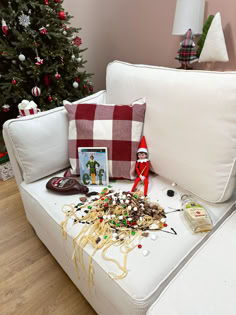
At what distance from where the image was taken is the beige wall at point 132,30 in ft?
4.64

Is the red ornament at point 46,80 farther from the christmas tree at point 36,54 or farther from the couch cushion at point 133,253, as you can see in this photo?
the couch cushion at point 133,253

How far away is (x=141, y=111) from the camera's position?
1.04 metres

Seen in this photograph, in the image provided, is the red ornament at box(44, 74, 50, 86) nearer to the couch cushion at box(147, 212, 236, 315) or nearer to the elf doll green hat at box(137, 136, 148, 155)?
the elf doll green hat at box(137, 136, 148, 155)

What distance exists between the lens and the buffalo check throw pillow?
41.2 inches

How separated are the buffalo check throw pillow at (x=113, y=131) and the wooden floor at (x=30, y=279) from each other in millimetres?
573

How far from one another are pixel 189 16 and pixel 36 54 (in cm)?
100

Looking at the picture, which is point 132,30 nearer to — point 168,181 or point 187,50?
point 187,50

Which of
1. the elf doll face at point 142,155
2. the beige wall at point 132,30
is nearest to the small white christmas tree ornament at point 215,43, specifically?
the beige wall at point 132,30

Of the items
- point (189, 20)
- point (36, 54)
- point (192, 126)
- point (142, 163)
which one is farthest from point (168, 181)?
point (36, 54)

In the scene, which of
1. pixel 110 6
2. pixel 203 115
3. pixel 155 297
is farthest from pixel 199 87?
pixel 110 6

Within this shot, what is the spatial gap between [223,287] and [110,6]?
217cm

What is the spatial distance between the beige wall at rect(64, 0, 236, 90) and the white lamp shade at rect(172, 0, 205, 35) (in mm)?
168

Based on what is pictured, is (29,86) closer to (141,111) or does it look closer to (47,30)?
(47,30)

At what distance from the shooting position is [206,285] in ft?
2.05
